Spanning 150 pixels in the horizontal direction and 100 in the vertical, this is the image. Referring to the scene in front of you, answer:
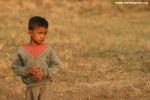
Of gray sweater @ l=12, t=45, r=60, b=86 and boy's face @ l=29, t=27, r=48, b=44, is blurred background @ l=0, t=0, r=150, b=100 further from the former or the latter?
boy's face @ l=29, t=27, r=48, b=44

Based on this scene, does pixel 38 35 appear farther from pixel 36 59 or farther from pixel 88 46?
pixel 88 46

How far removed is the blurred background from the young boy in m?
2.75

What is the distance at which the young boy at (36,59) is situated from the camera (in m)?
5.20

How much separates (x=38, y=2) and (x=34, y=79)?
17.6m

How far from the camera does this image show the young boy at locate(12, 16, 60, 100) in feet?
17.1

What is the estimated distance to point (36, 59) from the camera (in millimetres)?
5258

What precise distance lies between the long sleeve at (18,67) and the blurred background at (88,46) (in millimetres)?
2749

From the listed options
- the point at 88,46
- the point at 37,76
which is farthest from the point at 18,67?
the point at 88,46

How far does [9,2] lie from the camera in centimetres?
2214

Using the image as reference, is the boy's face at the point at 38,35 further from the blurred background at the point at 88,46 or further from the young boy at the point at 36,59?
the blurred background at the point at 88,46

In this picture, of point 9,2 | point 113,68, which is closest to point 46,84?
point 113,68

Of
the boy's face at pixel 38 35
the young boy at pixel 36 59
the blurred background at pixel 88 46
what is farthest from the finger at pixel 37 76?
the blurred background at pixel 88 46

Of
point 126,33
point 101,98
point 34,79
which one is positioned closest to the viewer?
point 34,79

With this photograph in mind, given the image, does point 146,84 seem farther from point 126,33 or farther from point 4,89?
point 126,33
